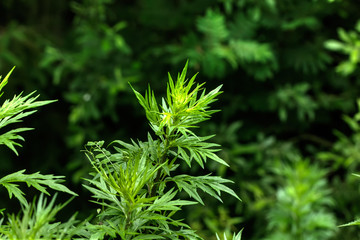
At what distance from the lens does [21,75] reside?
262 cm

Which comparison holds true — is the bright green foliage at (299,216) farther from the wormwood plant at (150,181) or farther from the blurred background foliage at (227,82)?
the wormwood plant at (150,181)

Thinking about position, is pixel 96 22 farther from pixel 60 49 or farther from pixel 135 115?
pixel 135 115

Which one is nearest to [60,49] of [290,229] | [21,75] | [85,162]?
[21,75]

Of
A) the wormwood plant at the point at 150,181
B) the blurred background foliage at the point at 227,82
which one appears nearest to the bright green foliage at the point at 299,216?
the blurred background foliage at the point at 227,82

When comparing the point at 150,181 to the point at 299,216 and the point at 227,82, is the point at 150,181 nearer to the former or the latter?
the point at 299,216

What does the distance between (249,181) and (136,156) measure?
2.11 meters

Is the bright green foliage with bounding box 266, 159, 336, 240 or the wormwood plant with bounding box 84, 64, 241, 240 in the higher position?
the wormwood plant with bounding box 84, 64, 241, 240

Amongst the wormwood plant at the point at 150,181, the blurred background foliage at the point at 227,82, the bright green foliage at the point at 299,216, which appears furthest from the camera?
the blurred background foliage at the point at 227,82

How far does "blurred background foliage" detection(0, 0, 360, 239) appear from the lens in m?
2.42

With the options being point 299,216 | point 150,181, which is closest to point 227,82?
point 299,216

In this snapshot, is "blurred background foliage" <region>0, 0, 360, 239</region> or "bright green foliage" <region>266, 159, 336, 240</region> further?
"blurred background foliage" <region>0, 0, 360, 239</region>

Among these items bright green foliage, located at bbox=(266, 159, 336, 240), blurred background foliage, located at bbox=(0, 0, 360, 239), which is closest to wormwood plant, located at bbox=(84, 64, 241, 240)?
bright green foliage, located at bbox=(266, 159, 336, 240)

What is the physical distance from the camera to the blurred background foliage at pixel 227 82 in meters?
2.42

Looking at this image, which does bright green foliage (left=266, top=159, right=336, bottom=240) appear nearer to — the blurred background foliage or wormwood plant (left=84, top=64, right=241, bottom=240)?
the blurred background foliage
